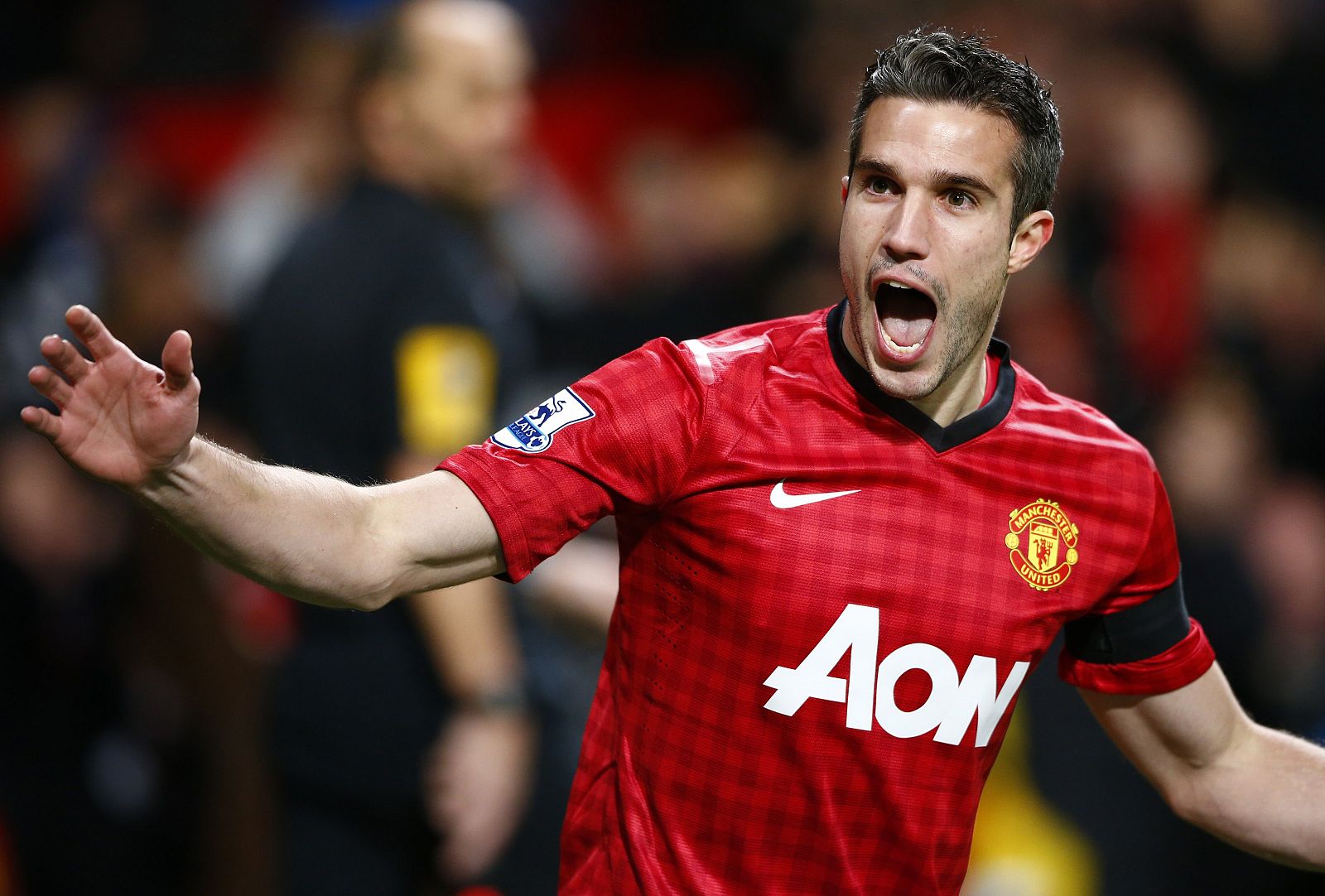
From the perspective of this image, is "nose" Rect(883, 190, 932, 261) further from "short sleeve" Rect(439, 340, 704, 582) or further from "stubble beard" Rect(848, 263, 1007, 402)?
"short sleeve" Rect(439, 340, 704, 582)

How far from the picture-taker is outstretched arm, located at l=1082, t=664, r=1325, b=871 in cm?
295

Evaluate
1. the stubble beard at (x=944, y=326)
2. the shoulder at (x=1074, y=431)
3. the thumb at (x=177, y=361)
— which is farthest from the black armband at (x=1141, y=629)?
the thumb at (x=177, y=361)

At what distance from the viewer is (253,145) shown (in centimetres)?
865

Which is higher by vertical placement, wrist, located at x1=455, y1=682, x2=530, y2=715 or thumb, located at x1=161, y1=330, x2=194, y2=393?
thumb, located at x1=161, y1=330, x2=194, y2=393

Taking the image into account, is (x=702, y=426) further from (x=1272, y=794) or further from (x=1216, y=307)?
(x=1216, y=307)

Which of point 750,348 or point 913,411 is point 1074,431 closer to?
point 913,411

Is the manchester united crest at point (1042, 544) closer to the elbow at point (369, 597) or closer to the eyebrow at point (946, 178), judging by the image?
the eyebrow at point (946, 178)

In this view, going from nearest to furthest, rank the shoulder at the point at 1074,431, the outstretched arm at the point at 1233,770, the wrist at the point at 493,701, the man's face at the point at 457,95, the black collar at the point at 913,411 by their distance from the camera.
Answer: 1. the black collar at the point at 913,411
2. the shoulder at the point at 1074,431
3. the outstretched arm at the point at 1233,770
4. the wrist at the point at 493,701
5. the man's face at the point at 457,95

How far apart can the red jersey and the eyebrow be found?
0.28m

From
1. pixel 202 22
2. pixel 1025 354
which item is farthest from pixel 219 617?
pixel 202 22

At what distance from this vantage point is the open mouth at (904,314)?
267cm

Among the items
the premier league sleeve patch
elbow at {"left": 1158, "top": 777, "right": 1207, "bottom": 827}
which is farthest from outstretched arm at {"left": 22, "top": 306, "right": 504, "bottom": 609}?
elbow at {"left": 1158, "top": 777, "right": 1207, "bottom": 827}

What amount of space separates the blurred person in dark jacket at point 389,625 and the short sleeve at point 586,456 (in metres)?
1.49

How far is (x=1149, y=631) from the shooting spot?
2.84m
